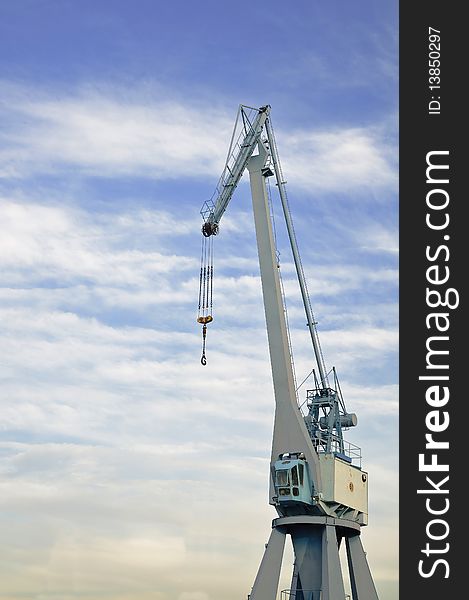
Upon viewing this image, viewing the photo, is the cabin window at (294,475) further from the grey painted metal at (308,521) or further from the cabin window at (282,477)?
the grey painted metal at (308,521)

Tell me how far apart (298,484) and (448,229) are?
19.6m

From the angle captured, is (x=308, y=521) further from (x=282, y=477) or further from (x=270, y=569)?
(x=270, y=569)

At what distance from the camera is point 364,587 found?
43812 millimetres

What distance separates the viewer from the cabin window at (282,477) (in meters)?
41.1

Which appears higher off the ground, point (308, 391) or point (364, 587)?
point (308, 391)

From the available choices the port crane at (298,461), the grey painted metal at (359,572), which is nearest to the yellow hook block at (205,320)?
the port crane at (298,461)

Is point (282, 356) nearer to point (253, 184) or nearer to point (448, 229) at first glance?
point (253, 184)

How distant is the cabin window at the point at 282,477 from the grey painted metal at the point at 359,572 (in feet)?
23.0

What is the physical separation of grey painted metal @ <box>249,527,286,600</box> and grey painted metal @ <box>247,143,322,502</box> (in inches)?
79.5

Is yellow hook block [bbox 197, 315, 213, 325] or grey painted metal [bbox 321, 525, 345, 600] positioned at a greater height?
yellow hook block [bbox 197, 315, 213, 325]

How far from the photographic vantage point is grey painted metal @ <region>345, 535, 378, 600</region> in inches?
1726

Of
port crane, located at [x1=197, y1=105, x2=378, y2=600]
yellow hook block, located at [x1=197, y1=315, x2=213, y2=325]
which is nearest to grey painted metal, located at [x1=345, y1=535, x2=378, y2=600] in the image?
port crane, located at [x1=197, y1=105, x2=378, y2=600]

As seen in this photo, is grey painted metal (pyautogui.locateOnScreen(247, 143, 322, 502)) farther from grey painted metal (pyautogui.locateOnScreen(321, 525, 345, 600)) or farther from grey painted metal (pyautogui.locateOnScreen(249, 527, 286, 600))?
grey painted metal (pyautogui.locateOnScreen(321, 525, 345, 600))

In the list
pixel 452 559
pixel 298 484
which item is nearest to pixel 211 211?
pixel 298 484
